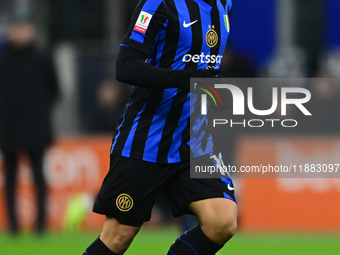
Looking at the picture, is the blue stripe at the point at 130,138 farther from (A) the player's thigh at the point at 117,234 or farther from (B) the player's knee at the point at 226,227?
(B) the player's knee at the point at 226,227

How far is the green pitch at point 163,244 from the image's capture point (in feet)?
17.9

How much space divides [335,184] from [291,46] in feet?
11.8

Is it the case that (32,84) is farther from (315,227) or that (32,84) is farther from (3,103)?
(315,227)

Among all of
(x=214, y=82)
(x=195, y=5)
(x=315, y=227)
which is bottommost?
(x=315, y=227)

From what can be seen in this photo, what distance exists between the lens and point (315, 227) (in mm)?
6941

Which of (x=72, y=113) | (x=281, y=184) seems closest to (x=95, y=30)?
(x=72, y=113)

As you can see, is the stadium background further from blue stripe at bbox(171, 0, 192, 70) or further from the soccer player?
blue stripe at bbox(171, 0, 192, 70)

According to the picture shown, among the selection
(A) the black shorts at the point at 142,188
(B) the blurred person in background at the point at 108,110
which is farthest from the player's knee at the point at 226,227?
(B) the blurred person in background at the point at 108,110

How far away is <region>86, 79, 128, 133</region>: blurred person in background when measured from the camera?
780cm

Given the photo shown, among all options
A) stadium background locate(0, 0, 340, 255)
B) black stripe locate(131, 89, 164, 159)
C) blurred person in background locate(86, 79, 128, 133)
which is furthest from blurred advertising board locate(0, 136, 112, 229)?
black stripe locate(131, 89, 164, 159)

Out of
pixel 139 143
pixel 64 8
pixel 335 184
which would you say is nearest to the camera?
pixel 139 143

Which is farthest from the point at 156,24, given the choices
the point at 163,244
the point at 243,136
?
the point at 243,136

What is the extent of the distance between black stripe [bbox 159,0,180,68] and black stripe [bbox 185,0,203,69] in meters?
0.09

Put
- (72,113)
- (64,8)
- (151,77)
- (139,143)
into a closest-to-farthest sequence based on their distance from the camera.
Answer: (151,77) → (139,143) → (72,113) → (64,8)
